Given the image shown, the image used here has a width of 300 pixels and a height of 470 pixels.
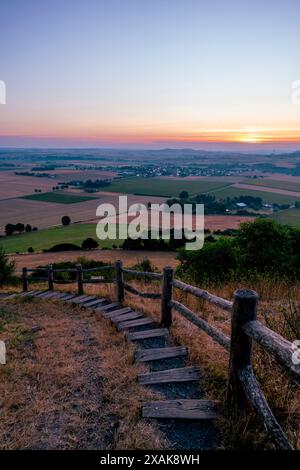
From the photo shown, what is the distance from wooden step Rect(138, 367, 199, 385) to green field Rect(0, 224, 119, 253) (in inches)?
1313

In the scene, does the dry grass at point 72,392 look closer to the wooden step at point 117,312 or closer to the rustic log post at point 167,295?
the wooden step at point 117,312

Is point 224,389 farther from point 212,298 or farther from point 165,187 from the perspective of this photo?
point 165,187

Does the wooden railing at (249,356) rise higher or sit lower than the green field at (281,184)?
lower

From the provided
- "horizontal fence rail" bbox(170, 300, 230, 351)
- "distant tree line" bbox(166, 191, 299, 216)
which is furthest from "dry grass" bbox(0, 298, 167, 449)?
"distant tree line" bbox(166, 191, 299, 216)

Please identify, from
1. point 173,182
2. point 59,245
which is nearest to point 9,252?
point 59,245

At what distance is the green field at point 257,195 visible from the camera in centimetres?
6320

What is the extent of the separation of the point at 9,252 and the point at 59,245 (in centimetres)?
550

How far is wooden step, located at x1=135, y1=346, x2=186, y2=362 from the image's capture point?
4312mm

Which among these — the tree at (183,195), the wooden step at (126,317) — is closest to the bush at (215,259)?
the wooden step at (126,317)

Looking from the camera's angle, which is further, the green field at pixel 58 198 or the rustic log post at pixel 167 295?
the green field at pixel 58 198

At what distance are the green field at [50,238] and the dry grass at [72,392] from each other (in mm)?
31568

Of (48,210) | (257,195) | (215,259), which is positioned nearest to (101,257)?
(215,259)

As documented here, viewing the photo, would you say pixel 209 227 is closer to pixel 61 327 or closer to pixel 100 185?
pixel 61 327
